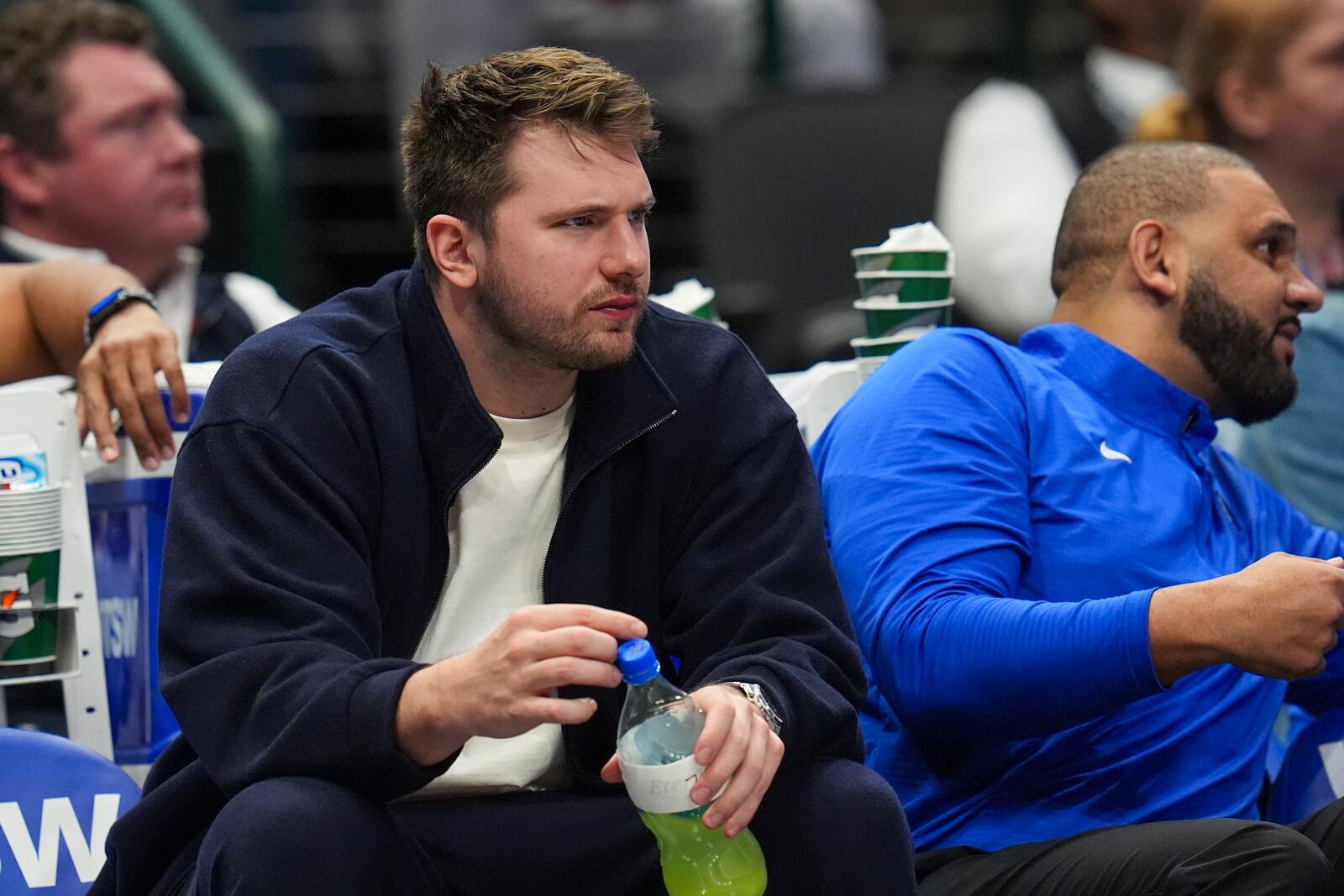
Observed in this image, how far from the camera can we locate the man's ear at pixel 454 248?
2.42 m

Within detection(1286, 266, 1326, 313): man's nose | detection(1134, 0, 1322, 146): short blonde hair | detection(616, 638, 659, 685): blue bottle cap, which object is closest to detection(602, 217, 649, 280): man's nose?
detection(616, 638, 659, 685): blue bottle cap

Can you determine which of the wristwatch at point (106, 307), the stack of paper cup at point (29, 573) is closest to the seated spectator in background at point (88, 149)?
the wristwatch at point (106, 307)

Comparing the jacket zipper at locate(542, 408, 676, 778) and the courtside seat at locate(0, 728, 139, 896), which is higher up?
the jacket zipper at locate(542, 408, 676, 778)

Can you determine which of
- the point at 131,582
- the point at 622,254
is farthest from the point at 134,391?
the point at 622,254

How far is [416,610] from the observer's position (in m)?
2.35

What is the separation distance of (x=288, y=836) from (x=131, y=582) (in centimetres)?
105

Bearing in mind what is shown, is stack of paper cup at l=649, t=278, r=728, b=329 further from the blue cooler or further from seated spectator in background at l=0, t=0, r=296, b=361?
seated spectator in background at l=0, t=0, r=296, b=361

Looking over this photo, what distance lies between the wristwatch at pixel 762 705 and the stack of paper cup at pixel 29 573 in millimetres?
1119

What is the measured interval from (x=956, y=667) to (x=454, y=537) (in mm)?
647

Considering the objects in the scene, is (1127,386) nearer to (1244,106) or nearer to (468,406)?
(468,406)

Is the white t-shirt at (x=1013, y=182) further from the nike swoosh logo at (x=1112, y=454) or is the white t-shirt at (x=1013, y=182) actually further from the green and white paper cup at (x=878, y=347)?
the nike swoosh logo at (x=1112, y=454)

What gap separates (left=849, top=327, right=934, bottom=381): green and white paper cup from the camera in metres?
3.10

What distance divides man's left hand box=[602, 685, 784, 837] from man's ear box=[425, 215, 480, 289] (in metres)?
0.67

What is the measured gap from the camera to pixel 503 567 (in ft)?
7.95
